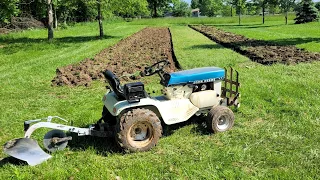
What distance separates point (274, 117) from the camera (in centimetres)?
618

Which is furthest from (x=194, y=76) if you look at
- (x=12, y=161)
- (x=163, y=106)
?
(x=12, y=161)

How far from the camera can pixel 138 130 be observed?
4.89 meters

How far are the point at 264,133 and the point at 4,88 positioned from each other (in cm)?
746

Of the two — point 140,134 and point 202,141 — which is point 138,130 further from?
point 202,141

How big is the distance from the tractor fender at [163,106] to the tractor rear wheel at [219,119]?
28 cm

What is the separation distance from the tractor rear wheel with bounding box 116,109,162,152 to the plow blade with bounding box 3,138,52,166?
109cm

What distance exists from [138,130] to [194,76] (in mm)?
1271

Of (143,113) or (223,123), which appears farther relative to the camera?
(223,123)

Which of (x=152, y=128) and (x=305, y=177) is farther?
(x=152, y=128)

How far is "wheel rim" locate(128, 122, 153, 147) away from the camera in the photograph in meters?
4.79

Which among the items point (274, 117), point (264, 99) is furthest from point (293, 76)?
point (274, 117)

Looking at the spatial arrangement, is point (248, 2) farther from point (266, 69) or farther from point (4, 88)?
point (4, 88)

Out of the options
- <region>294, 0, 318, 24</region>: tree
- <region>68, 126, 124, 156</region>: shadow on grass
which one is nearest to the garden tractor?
<region>68, 126, 124, 156</region>: shadow on grass

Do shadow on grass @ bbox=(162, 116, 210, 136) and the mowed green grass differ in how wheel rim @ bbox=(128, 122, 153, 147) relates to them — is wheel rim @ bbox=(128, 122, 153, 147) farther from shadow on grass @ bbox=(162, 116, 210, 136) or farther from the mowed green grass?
shadow on grass @ bbox=(162, 116, 210, 136)
